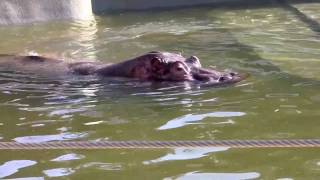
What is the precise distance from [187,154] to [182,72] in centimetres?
220

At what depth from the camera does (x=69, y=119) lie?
202 inches

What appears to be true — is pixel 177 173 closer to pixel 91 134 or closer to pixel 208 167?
pixel 208 167

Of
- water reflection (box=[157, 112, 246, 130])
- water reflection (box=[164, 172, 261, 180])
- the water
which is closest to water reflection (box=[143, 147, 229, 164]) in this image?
the water

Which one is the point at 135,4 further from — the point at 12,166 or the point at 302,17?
the point at 12,166

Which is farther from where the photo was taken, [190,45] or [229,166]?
[190,45]

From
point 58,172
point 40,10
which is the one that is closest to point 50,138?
point 58,172

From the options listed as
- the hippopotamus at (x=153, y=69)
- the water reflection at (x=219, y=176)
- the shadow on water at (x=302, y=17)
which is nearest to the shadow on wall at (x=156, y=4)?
the shadow on water at (x=302, y=17)

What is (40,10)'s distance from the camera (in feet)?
40.9

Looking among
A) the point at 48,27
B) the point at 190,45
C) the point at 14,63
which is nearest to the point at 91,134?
the point at 14,63

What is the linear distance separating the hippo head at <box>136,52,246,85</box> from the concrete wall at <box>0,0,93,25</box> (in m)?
6.00

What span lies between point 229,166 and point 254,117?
1.09 meters

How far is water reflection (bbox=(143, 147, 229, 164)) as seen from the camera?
4078mm

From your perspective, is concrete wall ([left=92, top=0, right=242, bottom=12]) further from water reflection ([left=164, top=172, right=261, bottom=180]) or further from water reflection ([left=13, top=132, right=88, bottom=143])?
water reflection ([left=164, top=172, right=261, bottom=180])

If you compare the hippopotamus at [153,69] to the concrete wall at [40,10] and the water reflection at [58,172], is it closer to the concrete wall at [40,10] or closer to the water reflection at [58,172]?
the water reflection at [58,172]
